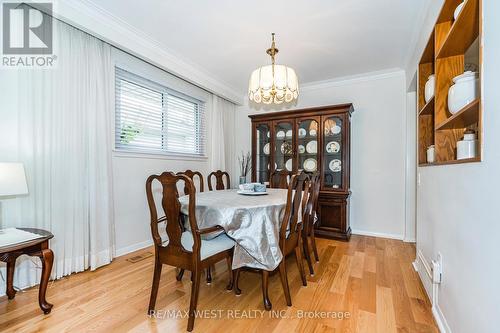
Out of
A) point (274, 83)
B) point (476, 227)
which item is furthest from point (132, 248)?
point (476, 227)

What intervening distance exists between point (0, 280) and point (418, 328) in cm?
301

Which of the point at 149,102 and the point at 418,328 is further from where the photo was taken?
the point at 149,102

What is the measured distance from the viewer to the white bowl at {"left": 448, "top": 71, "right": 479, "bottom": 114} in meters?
1.35

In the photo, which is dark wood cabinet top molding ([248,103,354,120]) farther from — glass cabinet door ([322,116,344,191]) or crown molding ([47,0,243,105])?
crown molding ([47,0,243,105])

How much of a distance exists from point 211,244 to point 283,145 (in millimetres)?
2567

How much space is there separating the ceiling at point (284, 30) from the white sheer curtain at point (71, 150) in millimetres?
568

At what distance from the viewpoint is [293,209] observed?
1997 millimetres

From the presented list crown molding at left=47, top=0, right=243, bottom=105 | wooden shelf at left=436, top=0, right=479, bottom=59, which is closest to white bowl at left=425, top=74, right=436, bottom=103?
wooden shelf at left=436, top=0, right=479, bottom=59

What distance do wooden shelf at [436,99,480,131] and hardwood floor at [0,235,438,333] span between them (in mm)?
1304

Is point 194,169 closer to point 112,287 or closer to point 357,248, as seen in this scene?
point 112,287

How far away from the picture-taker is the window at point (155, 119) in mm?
2898

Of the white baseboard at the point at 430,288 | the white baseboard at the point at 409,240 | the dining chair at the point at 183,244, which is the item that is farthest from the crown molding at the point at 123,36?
the white baseboard at the point at 409,240

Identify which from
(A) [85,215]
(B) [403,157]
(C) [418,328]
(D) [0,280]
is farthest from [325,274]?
(D) [0,280]

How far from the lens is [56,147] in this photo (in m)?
2.21
